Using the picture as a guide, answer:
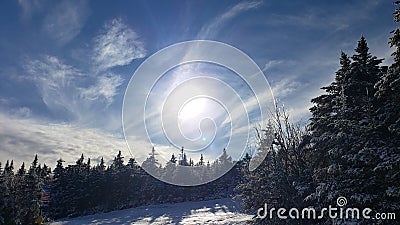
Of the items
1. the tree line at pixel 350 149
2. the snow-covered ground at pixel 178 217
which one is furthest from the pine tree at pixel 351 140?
the snow-covered ground at pixel 178 217

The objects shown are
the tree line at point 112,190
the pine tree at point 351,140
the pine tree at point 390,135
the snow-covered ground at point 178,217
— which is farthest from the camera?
the tree line at point 112,190

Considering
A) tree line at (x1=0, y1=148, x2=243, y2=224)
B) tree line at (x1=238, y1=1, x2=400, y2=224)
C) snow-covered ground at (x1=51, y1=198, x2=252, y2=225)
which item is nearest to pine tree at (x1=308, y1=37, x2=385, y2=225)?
tree line at (x1=238, y1=1, x2=400, y2=224)

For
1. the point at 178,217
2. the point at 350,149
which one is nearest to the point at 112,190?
the point at 178,217

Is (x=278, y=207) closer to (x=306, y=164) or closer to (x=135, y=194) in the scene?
(x=306, y=164)

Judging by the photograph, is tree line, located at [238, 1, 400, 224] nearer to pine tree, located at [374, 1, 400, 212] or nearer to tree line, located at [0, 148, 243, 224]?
pine tree, located at [374, 1, 400, 212]

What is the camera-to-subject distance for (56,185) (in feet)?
190

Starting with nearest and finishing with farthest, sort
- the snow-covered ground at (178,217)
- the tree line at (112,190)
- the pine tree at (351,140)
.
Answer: the pine tree at (351,140) < the snow-covered ground at (178,217) < the tree line at (112,190)

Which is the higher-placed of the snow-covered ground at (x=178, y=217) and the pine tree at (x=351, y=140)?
the pine tree at (x=351, y=140)

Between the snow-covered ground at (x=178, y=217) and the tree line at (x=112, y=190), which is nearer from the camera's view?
the snow-covered ground at (x=178, y=217)

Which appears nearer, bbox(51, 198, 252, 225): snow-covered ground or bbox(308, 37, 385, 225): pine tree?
bbox(308, 37, 385, 225): pine tree

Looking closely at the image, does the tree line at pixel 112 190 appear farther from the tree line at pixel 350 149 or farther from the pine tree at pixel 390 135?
the pine tree at pixel 390 135

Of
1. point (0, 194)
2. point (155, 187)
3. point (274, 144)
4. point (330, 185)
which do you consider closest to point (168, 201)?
point (155, 187)

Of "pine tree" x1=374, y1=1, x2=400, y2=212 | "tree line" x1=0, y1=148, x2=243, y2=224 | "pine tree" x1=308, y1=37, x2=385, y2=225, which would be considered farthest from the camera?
"tree line" x1=0, y1=148, x2=243, y2=224

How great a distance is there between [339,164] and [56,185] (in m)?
57.8
